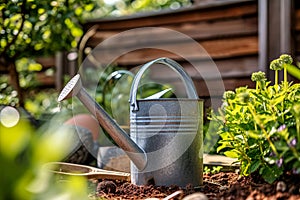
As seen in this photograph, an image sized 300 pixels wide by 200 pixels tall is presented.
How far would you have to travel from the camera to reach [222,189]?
1.29 metres

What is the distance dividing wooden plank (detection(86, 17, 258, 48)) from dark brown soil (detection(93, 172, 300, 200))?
1.64m

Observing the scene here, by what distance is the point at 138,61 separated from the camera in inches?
138

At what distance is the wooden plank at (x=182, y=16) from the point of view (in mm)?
3098

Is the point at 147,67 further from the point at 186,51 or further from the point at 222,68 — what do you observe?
the point at 186,51

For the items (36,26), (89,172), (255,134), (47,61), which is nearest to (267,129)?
(255,134)

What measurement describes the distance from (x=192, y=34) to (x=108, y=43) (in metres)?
0.76

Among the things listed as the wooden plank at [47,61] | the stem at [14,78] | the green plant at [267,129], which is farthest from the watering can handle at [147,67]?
the wooden plank at [47,61]

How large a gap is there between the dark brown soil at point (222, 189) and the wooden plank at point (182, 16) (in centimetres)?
171

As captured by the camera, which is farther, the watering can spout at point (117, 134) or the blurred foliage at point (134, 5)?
the blurred foliage at point (134, 5)

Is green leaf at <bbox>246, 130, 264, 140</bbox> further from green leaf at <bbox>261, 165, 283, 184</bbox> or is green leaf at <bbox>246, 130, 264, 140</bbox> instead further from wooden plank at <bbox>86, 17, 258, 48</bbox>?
wooden plank at <bbox>86, 17, 258, 48</bbox>

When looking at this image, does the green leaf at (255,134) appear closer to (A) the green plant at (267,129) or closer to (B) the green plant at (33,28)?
(A) the green plant at (267,129)

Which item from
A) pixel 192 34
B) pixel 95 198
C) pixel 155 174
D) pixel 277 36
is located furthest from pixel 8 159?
pixel 192 34

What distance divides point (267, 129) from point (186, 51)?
220 centimetres

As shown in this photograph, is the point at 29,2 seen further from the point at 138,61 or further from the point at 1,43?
the point at 138,61
